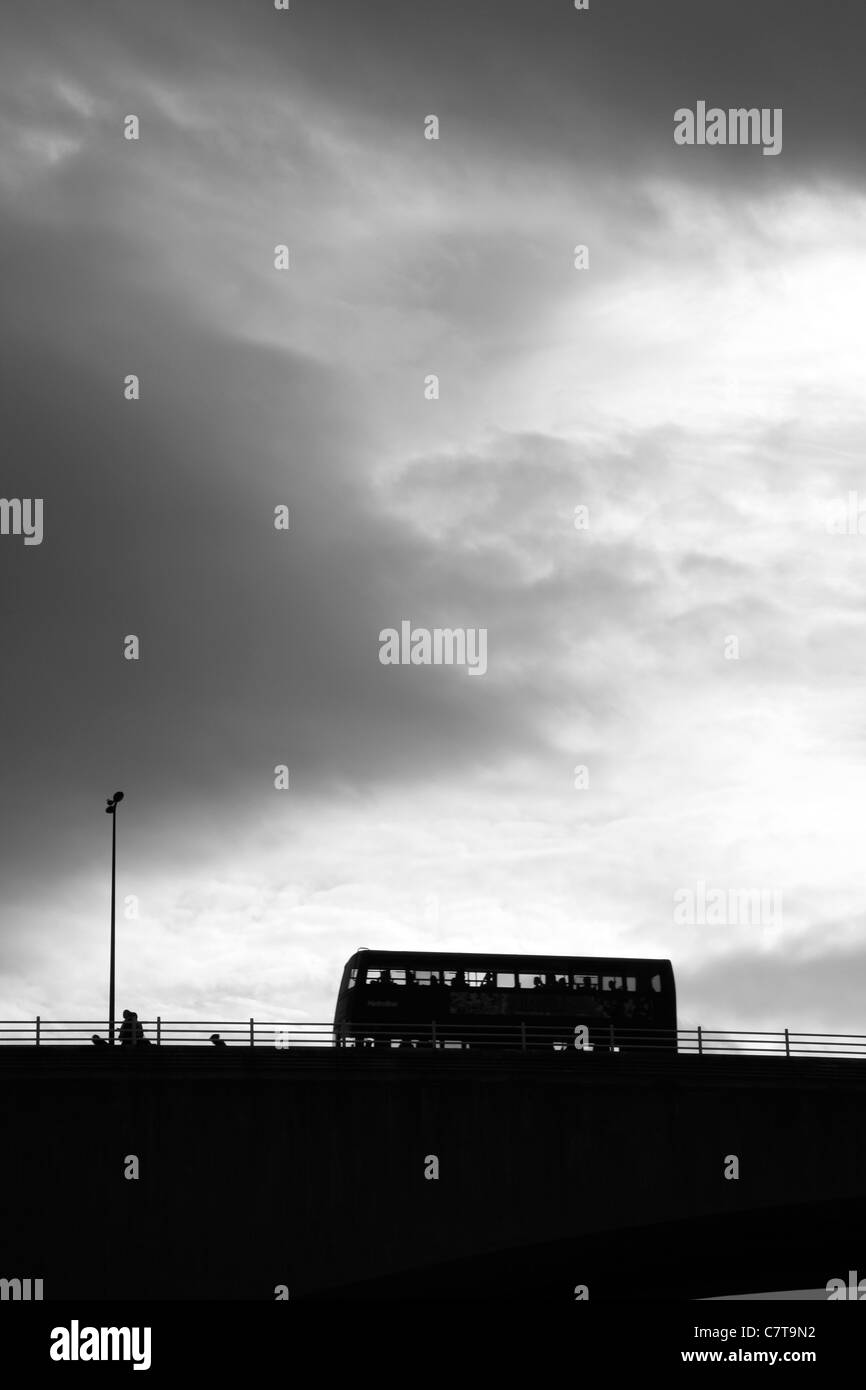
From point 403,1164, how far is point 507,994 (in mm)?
11900

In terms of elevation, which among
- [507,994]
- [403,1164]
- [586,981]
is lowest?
[403,1164]

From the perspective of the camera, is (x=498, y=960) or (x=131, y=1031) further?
(x=498, y=960)

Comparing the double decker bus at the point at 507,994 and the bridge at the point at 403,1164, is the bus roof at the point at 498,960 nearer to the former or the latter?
the double decker bus at the point at 507,994

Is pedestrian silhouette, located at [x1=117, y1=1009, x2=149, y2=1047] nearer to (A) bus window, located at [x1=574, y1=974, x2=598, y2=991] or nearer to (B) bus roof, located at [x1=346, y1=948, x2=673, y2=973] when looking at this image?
(B) bus roof, located at [x1=346, y1=948, x2=673, y2=973]

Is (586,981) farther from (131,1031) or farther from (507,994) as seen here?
(131,1031)

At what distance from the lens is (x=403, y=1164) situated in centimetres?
3850

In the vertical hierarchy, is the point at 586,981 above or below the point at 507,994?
above

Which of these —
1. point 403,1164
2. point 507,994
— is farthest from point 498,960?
point 403,1164

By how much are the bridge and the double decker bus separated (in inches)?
262

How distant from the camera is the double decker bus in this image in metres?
48.8

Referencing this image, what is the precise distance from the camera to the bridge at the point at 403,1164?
3656 centimetres

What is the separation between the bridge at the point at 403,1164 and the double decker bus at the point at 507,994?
6.64m

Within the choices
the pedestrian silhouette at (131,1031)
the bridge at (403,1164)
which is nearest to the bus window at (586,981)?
the bridge at (403,1164)
